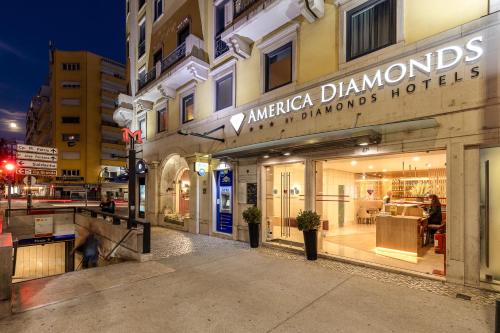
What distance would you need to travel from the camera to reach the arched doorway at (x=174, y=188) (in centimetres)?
1502

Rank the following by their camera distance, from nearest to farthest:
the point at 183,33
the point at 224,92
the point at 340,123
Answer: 1. the point at 340,123
2. the point at 224,92
3. the point at 183,33

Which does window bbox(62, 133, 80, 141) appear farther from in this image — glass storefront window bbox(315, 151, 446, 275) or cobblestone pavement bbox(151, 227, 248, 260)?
glass storefront window bbox(315, 151, 446, 275)

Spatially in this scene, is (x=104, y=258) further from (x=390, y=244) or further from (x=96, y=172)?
(x=96, y=172)

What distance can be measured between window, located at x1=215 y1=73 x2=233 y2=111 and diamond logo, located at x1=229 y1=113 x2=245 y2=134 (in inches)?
40.9

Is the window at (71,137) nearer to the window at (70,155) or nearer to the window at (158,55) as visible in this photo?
the window at (70,155)

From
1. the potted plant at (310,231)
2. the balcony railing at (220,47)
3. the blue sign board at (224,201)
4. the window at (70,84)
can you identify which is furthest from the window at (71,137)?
the potted plant at (310,231)

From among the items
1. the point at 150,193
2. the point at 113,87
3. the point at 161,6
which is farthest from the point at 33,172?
the point at 113,87

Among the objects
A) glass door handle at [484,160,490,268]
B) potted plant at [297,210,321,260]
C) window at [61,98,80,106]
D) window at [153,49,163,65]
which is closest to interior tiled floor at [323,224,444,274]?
potted plant at [297,210,321,260]

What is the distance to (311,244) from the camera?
7656mm

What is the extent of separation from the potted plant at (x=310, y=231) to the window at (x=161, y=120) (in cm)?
1042

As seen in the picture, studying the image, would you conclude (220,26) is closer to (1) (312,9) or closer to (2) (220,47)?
(2) (220,47)

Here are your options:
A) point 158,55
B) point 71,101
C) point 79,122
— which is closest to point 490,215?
point 158,55

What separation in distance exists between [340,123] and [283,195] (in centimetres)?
405

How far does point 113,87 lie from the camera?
48.8m
